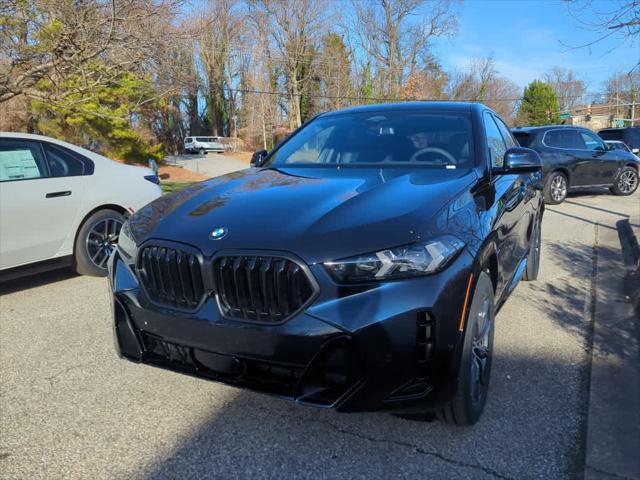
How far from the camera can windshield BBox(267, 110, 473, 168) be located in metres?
3.35

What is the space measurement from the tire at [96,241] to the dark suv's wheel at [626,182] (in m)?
11.5

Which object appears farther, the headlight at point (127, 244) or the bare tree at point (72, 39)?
the bare tree at point (72, 39)

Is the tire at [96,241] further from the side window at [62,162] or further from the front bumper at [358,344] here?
the front bumper at [358,344]

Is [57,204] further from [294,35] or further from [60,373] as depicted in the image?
[294,35]

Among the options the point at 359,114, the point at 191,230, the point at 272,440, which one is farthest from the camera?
the point at 359,114

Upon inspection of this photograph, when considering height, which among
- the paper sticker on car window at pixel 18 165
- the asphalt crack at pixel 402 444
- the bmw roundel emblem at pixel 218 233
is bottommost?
the asphalt crack at pixel 402 444

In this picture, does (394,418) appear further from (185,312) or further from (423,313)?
(185,312)

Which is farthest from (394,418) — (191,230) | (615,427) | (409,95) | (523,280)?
(409,95)

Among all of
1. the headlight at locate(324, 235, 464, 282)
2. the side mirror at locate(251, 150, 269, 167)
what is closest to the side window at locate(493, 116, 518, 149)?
the side mirror at locate(251, 150, 269, 167)

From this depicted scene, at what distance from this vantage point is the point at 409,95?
40000mm

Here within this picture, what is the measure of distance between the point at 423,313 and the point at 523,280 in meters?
3.67

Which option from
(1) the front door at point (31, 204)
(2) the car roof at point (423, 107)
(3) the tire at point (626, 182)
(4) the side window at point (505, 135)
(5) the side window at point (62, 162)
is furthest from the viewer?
(3) the tire at point (626, 182)

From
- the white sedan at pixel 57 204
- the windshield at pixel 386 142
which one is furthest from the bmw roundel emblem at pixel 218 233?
the white sedan at pixel 57 204

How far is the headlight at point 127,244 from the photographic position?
2.59 meters
